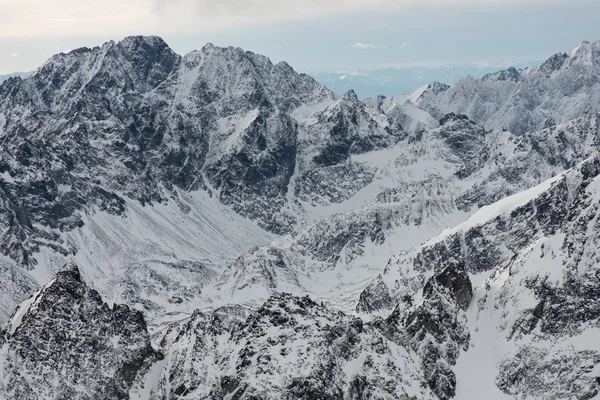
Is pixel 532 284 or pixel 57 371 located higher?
pixel 532 284

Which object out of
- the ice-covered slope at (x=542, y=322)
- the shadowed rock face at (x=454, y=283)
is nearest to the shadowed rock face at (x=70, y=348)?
the ice-covered slope at (x=542, y=322)

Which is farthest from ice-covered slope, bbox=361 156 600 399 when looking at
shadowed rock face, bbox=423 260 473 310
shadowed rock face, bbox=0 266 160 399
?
shadowed rock face, bbox=0 266 160 399

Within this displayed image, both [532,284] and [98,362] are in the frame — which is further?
[532,284]

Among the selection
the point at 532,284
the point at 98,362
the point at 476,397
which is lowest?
the point at 476,397

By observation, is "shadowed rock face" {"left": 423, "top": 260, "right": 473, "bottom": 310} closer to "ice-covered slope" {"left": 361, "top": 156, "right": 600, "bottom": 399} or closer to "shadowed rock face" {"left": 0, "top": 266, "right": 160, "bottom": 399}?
"ice-covered slope" {"left": 361, "top": 156, "right": 600, "bottom": 399}

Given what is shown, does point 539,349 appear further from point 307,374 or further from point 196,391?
point 196,391

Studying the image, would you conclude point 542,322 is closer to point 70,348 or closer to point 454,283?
point 454,283

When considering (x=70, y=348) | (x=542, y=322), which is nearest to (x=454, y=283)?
(x=542, y=322)

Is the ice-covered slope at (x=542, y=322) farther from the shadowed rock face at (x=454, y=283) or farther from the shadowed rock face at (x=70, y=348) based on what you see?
the shadowed rock face at (x=70, y=348)

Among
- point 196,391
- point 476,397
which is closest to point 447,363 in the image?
point 476,397
